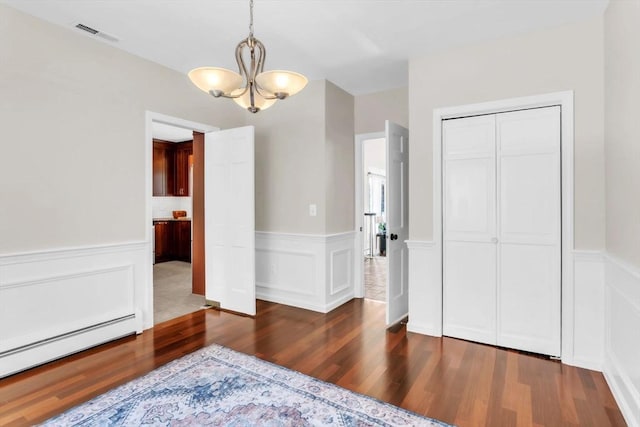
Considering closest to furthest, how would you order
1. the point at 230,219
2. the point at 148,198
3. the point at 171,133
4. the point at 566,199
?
the point at 566,199 < the point at 148,198 < the point at 230,219 < the point at 171,133

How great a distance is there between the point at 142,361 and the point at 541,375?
3030 millimetres

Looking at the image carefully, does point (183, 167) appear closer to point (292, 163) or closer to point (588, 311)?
point (292, 163)

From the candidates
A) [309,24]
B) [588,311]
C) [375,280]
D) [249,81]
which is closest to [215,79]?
[249,81]

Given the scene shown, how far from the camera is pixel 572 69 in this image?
2703 mm

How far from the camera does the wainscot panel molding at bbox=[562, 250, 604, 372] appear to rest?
259 cm

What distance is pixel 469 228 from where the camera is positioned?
313cm

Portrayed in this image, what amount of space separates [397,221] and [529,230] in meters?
1.21

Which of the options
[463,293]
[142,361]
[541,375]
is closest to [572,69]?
[463,293]

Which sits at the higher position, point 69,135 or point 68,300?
point 69,135

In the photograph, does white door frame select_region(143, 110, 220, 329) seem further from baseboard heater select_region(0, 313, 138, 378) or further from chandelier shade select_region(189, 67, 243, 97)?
chandelier shade select_region(189, 67, 243, 97)

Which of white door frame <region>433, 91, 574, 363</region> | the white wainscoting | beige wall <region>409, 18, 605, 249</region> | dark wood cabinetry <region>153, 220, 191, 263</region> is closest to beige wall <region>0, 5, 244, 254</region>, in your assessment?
the white wainscoting

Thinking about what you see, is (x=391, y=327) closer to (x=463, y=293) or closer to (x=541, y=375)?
(x=463, y=293)

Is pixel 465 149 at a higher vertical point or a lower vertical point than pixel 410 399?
higher

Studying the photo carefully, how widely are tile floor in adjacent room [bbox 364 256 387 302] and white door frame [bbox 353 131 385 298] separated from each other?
8.7 inches
